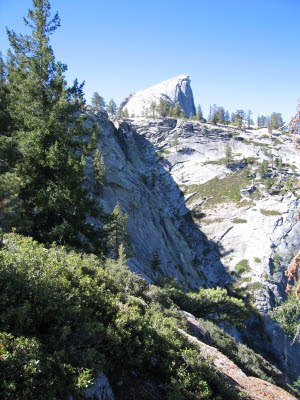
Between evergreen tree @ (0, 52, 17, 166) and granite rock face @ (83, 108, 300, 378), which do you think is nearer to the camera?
evergreen tree @ (0, 52, 17, 166)

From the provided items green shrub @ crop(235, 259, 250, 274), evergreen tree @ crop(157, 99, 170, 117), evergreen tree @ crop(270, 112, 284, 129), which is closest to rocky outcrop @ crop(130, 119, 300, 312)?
green shrub @ crop(235, 259, 250, 274)

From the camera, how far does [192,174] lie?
101m

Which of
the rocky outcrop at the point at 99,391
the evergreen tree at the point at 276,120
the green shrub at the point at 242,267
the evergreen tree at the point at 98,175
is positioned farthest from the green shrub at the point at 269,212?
the rocky outcrop at the point at 99,391

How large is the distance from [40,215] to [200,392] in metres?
10.7

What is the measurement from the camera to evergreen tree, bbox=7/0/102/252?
38.9ft

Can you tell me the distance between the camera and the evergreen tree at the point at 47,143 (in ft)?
38.9

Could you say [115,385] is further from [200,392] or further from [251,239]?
[251,239]

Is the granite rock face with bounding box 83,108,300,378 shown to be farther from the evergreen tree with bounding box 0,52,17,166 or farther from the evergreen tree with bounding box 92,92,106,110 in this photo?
the evergreen tree with bounding box 0,52,17,166

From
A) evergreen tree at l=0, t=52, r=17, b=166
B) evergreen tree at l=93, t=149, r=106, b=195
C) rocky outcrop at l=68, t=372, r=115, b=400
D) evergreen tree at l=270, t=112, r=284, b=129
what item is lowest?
rocky outcrop at l=68, t=372, r=115, b=400

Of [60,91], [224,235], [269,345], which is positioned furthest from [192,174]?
[60,91]

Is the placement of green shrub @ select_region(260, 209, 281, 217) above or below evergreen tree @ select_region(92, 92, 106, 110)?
below

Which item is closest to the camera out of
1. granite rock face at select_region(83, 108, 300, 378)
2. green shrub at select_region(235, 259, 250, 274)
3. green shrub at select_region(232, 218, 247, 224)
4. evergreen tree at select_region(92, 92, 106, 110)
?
granite rock face at select_region(83, 108, 300, 378)

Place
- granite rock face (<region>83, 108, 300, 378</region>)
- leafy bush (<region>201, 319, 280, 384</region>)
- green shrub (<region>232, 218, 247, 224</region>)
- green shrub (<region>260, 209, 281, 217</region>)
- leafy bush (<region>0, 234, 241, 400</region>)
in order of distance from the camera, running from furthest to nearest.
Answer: green shrub (<region>232, 218, 247, 224</region>) < green shrub (<region>260, 209, 281, 217</region>) < granite rock face (<region>83, 108, 300, 378</region>) < leafy bush (<region>201, 319, 280, 384</region>) < leafy bush (<region>0, 234, 241, 400</region>)

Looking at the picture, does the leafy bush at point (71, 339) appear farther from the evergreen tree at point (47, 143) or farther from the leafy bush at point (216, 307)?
the leafy bush at point (216, 307)
